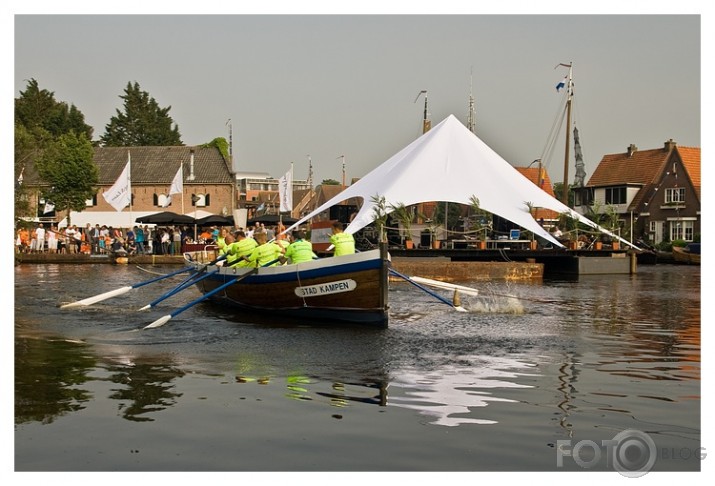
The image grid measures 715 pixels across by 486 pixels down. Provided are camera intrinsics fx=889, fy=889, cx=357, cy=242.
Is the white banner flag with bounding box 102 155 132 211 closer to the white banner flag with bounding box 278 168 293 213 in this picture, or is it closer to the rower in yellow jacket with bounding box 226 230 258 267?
the white banner flag with bounding box 278 168 293 213

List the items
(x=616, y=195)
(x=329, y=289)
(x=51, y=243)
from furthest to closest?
(x=616, y=195)
(x=51, y=243)
(x=329, y=289)

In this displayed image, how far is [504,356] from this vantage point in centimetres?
1162

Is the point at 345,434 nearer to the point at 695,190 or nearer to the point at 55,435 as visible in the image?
the point at 55,435

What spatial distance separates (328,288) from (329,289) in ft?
0.08

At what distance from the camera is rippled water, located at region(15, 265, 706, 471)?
22.5ft

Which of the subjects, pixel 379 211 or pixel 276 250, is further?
pixel 379 211

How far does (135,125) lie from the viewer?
98.2m

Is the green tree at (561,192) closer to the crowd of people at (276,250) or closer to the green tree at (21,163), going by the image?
the green tree at (21,163)

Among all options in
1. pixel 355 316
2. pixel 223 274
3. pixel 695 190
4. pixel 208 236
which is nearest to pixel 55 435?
pixel 355 316

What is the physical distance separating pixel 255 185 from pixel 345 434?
129 meters

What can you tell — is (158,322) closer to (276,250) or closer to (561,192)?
(276,250)

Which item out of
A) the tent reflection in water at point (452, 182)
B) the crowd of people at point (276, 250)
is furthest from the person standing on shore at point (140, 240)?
the crowd of people at point (276, 250)

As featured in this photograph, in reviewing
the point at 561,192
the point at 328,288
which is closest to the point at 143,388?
the point at 328,288

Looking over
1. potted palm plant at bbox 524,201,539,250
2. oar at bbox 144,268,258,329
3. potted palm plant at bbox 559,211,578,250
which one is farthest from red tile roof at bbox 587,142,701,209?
oar at bbox 144,268,258,329
